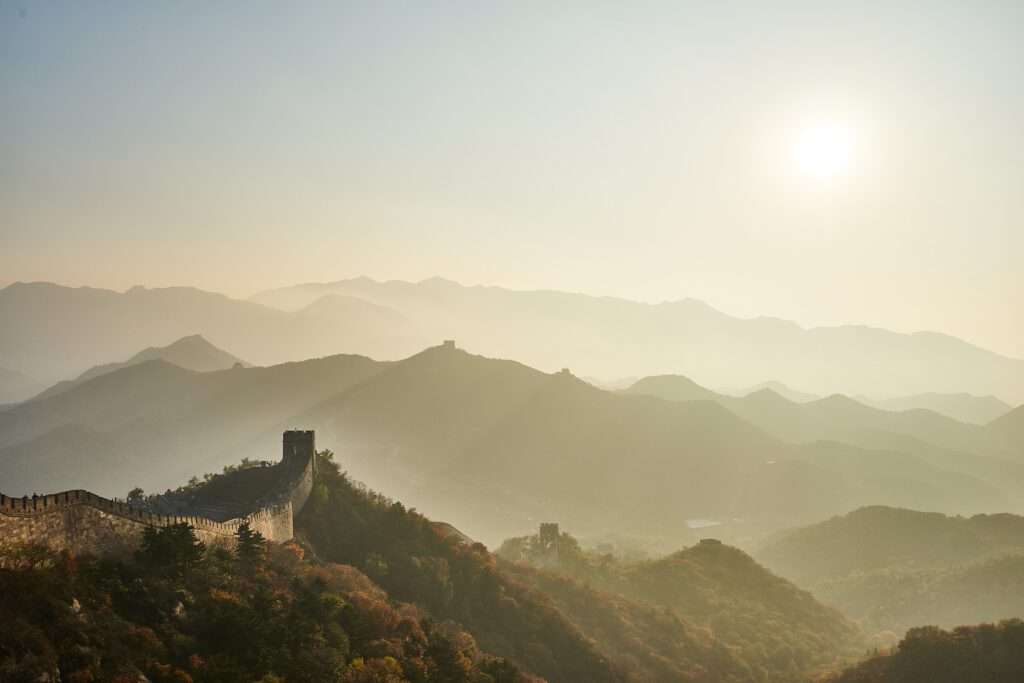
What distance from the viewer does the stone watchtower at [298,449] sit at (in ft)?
186

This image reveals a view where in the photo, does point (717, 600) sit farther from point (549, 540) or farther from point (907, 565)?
point (907, 565)

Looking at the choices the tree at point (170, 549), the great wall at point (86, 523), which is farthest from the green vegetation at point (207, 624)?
the great wall at point (86, 523)

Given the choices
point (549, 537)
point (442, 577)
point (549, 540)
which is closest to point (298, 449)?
point (442, 577)

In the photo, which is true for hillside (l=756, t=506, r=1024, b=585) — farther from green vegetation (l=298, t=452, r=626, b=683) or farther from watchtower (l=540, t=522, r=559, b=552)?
green vegetation (l=298, t=452, r=626, b=683)

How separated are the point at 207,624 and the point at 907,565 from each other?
144 m

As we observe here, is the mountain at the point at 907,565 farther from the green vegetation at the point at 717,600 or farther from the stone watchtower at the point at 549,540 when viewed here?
the stone watchtower at the point at 549,540

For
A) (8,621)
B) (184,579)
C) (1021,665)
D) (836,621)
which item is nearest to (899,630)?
(836,621)

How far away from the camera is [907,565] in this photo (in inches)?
5802

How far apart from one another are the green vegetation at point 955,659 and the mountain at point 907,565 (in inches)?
1762

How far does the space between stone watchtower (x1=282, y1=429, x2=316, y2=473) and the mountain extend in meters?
90.7

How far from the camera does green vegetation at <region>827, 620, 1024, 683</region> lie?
6944cm

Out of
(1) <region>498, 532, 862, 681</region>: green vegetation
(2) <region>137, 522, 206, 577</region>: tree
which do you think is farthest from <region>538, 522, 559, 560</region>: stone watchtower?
(2) <region>137, 522, 206, 577</region>: tree

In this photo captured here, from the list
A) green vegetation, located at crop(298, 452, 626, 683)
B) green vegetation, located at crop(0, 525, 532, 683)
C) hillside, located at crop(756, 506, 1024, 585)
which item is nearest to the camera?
green vegetation, located at crop(0, 525, 532, 683)

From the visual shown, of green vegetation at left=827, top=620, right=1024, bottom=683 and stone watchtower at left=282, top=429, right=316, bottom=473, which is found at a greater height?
stone watchtower at left=282, top=429, right=316, bottom=473
